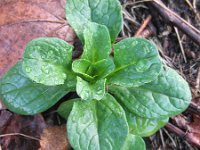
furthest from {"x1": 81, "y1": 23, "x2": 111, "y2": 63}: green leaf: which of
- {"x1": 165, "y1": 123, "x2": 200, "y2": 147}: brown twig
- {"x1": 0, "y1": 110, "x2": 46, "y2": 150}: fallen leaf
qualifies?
{"x1": 165, "y1": 123, "x2": 200, "y2": 147}: brown twig

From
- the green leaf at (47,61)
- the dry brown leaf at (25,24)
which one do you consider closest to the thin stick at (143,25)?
the dry brown leaf at (25,24)

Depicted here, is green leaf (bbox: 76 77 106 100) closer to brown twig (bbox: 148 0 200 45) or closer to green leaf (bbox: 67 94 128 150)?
green leaf (bbox: 67 94 128 150)

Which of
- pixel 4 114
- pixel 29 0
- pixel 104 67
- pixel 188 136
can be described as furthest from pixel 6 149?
pixel 188 136

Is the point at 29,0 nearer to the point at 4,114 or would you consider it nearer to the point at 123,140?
the point at 4,114

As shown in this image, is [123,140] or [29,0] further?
[29,0]

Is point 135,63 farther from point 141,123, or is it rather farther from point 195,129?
point 195,129

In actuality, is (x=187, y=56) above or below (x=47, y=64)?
below

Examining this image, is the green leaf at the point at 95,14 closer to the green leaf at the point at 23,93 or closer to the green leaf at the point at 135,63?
the green leaf at the point at 135,63

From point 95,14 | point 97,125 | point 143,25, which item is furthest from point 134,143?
point 143,25
